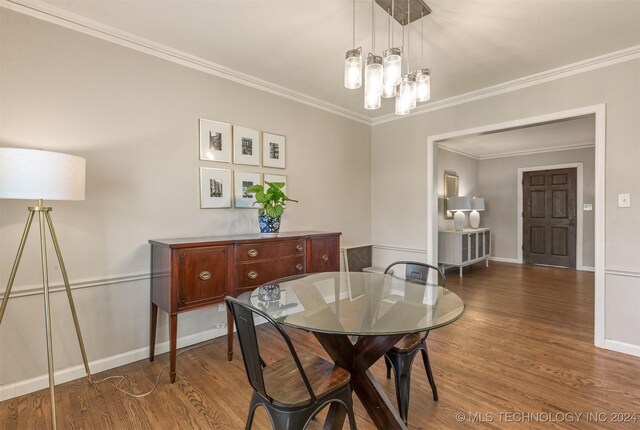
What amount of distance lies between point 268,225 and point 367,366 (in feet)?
5.37

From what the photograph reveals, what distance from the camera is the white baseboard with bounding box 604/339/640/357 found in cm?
258

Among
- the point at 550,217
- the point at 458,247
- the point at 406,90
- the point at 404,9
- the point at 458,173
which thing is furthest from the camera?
the point at 458,173

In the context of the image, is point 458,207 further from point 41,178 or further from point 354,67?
point 41,178

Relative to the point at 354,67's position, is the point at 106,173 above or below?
below

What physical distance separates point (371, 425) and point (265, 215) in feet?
5.97

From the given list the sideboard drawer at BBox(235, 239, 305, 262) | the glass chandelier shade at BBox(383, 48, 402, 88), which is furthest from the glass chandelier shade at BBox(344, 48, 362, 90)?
the sideboard drawer at BBox(235, 239, 305, 262)

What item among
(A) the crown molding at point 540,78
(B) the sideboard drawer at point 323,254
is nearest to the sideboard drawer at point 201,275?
(B) the sideboard drawer at point 323,254

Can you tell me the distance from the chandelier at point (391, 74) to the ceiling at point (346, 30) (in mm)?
80

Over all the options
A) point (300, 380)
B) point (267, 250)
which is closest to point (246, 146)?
point (267, 250)

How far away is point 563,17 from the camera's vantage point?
220cm

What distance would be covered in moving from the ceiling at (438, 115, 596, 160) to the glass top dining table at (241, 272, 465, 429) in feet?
11.8

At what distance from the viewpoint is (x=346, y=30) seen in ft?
7.72

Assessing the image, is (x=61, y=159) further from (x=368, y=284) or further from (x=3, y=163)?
(x=368, y=284)

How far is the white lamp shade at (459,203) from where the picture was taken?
19.9ft
